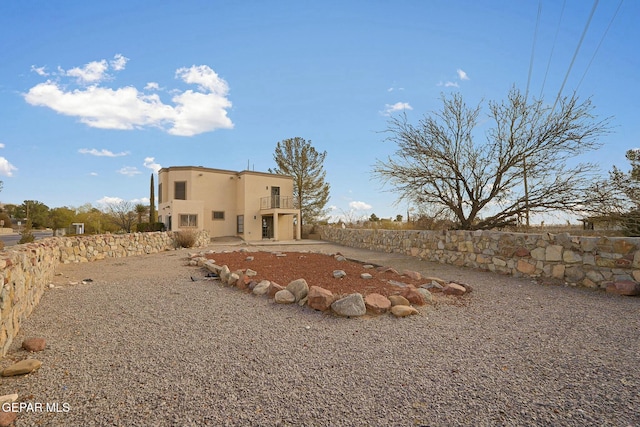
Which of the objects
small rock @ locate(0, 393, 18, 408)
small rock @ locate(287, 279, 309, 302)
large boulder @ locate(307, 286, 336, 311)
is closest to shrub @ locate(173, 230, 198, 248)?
small rock @ locate(287, 279, 309, 302)

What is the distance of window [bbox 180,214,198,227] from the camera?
2192 centimetres

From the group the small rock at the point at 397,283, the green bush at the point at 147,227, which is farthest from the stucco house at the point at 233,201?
the small rock at the point at 397,283

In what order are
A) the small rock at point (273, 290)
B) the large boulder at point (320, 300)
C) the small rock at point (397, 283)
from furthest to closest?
the small rock at point (397, 283)
the small rock at point (273, 290)
the large boulder at point (320, 300)

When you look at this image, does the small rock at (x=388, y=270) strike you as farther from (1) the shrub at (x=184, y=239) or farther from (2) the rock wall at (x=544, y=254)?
(1) the shrub at (x=184, y=239)

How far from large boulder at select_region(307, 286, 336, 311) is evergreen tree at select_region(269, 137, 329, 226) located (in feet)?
80.4

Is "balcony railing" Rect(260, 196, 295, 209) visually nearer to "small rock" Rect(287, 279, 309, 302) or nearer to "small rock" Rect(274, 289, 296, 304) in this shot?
"small rock" Rect(287, 279, 309, 302)

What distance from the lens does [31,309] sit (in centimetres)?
481

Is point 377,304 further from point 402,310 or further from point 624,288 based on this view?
point 624,288

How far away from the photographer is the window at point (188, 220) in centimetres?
2192

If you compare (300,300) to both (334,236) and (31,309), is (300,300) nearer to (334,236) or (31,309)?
(31,309)

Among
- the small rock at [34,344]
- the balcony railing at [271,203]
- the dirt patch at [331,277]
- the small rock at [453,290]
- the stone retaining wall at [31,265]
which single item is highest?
the balcony railing at [271,203]

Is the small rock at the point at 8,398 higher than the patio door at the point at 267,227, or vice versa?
the patio door at the point at 267,227

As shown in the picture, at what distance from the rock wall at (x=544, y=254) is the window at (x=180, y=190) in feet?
59.2

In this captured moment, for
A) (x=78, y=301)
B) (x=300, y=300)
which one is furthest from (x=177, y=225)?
(x=300, y=300)
